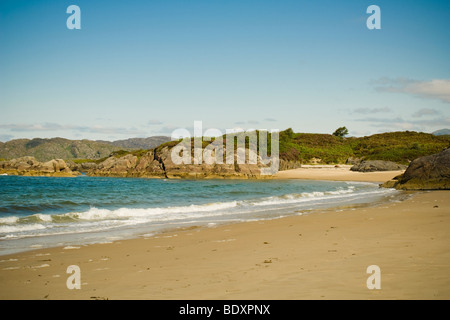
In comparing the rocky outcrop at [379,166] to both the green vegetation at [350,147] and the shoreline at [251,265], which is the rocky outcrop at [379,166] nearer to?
the green vegetation at [350,147]

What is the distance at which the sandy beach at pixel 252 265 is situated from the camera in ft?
16.5

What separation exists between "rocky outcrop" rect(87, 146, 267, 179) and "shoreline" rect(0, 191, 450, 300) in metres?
42.6

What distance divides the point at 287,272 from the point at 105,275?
3399 millimetres

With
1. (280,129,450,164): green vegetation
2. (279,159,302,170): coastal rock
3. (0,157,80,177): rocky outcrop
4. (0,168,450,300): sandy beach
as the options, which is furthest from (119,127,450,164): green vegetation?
(0,168,450,300): sandy beach

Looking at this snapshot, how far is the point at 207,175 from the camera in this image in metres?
54.5

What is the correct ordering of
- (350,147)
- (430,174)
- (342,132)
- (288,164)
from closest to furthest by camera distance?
(430,174)
(288,164)
(350,147)
(342,132)

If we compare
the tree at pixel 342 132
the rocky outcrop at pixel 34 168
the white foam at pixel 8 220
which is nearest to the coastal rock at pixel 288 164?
the rocky outcrop at pixel 34 168

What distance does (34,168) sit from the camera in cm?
6456

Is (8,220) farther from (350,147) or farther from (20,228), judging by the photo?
(350,147)

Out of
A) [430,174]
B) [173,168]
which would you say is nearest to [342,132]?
[173,168]

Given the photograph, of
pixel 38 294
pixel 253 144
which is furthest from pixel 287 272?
pixel 253 144

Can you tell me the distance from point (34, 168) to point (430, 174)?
6481 centimetres

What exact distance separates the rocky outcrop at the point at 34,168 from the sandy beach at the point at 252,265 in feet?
197
